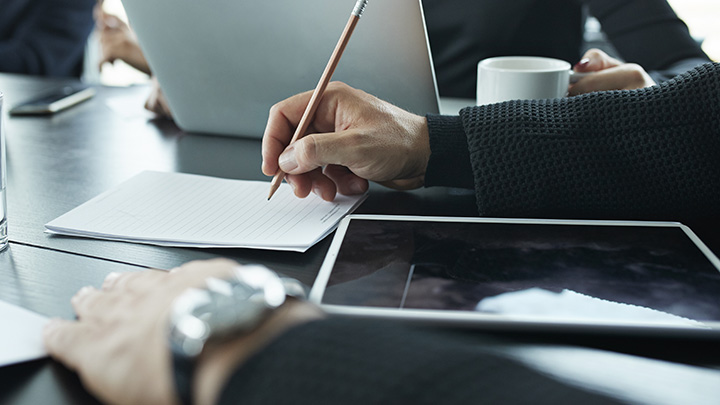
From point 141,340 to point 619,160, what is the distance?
52 centimetres

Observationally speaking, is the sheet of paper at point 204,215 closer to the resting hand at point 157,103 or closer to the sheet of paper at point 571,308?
the sheet of paper at point 571,308

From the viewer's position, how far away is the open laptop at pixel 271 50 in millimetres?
784

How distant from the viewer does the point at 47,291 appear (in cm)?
53

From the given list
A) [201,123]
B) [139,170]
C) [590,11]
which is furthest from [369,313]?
[590,11]

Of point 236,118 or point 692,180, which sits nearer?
point 692,180

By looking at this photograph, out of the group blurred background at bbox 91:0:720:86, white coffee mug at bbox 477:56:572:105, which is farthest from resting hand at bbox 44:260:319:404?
blurred background at bbox 91:0:720:86

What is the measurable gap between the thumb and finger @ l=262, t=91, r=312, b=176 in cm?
3

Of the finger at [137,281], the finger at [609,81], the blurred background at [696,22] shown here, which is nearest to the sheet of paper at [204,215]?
the finger at [137,281]

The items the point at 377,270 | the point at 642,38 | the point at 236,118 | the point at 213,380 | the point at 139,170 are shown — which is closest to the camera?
the point at 213,380

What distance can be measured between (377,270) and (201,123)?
585 millimetres

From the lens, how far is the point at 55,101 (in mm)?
1159

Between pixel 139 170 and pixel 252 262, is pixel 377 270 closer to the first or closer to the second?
pixel 252 262

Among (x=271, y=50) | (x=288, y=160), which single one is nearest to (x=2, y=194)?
(x=288, y=160)

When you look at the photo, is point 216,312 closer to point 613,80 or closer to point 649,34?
point 613,80
